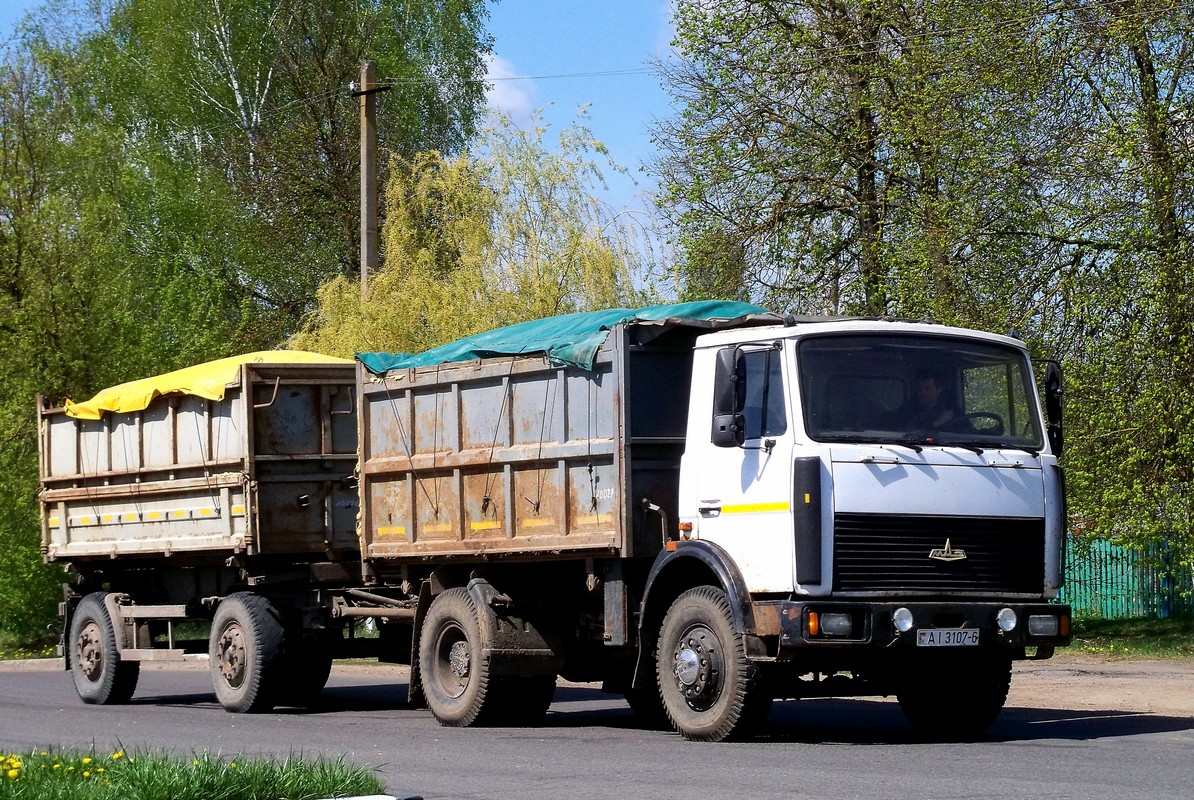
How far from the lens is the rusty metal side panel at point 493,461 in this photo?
11977mm

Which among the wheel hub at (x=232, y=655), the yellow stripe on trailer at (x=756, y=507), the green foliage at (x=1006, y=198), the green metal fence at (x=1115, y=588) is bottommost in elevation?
the green metal fence at (x=1115, y=588)

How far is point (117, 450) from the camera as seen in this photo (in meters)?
17.4

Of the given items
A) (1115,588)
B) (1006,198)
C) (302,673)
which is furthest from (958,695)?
(1115,588)

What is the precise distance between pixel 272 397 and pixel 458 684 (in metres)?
3.60

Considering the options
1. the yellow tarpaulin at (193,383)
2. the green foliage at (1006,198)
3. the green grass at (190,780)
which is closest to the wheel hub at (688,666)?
the green grass at (190,780)

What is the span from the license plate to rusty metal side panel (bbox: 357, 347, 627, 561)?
2218 mm

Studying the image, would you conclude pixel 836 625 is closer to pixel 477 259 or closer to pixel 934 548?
pixel 934 548

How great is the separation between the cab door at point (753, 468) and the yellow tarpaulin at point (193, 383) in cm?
595

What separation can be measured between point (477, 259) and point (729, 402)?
18.2 metres

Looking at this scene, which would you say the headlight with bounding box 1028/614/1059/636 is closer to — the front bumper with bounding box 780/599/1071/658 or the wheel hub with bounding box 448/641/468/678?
A: the front bumper with bounding box 780/599/1071/658

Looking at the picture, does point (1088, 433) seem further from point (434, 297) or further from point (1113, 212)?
point (434, 297)

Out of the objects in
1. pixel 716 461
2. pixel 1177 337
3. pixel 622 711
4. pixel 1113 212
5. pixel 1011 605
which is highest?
pixel 1113 212

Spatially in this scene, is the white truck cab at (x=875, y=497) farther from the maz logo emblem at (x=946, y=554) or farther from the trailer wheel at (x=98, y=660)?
the trailer wheel at (x=98, y=660)

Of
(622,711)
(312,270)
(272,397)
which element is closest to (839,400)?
(622,711)
